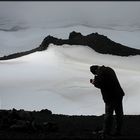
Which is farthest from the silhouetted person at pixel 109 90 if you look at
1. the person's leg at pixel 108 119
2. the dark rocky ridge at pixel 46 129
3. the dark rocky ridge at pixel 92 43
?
the dark rocky ridge at pixel 92 43

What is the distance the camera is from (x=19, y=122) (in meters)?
16.4

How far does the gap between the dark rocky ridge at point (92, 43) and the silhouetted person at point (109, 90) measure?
112 feet

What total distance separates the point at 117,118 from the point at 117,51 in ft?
118

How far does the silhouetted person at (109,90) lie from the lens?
13.7 m

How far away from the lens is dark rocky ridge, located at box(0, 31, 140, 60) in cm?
4841

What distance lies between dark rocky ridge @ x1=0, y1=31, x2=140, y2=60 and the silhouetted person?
34033 millimetres

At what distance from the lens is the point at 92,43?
4922cm

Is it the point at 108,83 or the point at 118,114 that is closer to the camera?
the point at 108,83

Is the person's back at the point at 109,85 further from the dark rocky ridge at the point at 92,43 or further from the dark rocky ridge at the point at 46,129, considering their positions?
the dark rocky ridge at the point at 92,43

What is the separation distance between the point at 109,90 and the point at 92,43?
35.5m

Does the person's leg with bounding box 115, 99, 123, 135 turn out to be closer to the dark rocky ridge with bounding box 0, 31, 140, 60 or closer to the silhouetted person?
the silhouetted person

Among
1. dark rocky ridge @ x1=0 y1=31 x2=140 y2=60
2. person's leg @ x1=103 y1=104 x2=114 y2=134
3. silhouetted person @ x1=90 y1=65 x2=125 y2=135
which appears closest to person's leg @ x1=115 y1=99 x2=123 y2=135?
silhouetted person @ x1=90 y1=65 x2=125 y2=135

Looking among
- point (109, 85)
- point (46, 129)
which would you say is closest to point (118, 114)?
point (109, 85)

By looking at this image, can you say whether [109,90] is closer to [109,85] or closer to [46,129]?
[109,85]
